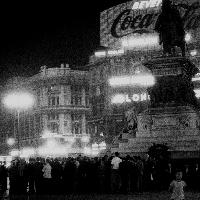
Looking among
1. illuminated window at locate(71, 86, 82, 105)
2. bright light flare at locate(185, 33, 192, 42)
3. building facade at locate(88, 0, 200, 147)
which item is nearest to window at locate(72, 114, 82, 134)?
illuminated window at locate(71, 86, 82, 105)

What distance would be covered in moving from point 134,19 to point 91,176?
65.4m

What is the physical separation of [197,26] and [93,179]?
6234cm

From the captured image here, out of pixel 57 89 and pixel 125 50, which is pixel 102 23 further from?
pixel 57 89

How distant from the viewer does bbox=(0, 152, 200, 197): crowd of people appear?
74.2 feet

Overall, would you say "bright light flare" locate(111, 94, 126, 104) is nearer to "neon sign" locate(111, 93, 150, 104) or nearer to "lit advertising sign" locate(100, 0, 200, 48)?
"neon sign" locate(111, 93, 150, 104)

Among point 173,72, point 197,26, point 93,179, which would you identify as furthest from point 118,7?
point 93,179

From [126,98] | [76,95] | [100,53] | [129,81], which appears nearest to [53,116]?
[76,95]

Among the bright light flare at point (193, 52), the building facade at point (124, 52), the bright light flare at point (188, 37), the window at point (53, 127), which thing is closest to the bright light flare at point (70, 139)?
the window at point (53, 127)

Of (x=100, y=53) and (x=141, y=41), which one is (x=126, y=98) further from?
(x=100, y=53)

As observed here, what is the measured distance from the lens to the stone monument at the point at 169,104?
28.4m

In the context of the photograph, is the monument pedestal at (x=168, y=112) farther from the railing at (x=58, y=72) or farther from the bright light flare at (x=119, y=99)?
the railing at (x=58, y=72)

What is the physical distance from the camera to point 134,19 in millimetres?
86938

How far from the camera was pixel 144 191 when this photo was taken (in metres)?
22.8

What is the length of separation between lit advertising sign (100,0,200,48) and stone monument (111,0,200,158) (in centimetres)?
5225
